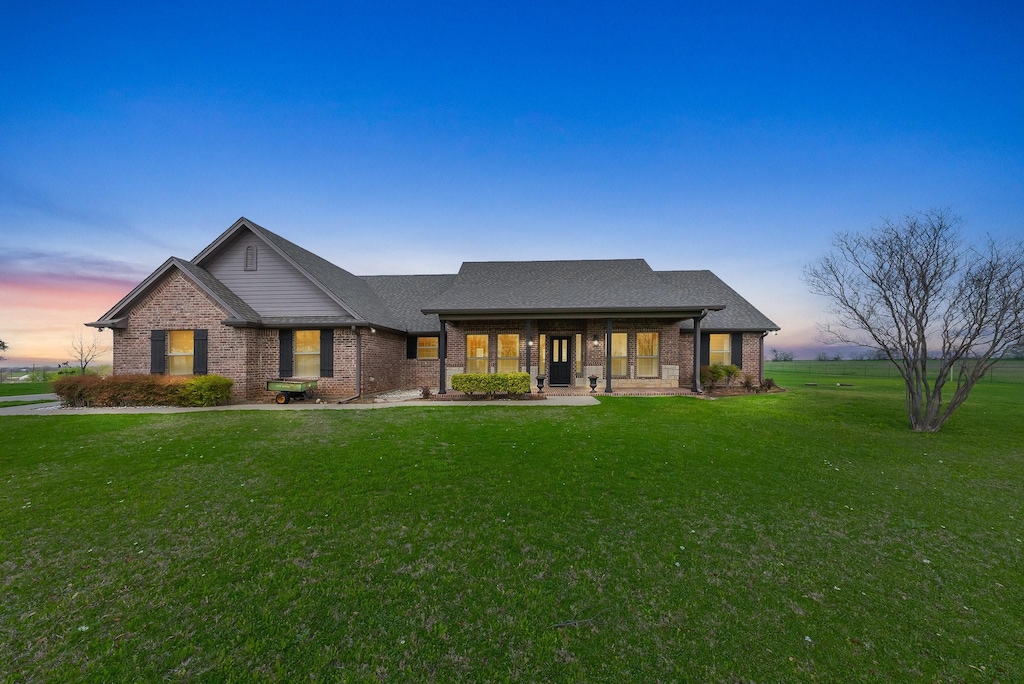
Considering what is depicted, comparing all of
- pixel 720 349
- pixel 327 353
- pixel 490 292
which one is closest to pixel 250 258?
pixel 327 353

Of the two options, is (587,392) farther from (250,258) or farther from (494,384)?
(250,258)

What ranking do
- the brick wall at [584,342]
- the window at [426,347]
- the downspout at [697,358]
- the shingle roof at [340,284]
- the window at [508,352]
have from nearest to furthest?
the shingle roof at [340,284] → the downspout at [697,358] → the brick wall at [584,342] → the window at [508,352] → the window at [426,347]

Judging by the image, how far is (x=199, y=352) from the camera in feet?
45.8

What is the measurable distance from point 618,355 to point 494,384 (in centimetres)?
665

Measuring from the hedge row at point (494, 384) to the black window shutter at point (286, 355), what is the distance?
7012 millimetres

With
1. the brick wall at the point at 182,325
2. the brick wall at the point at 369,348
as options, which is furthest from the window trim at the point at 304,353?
the brick wall at the point at 182,325

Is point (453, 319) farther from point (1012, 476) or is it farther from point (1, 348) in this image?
point (1, 348)

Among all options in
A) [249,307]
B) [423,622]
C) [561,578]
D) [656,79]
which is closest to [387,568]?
[423,622]

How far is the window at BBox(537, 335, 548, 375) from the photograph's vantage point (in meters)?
17.4

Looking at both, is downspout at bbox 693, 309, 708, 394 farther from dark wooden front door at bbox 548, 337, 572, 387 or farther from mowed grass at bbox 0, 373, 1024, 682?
mowed grass at bbox 0, 373, 1024, 682

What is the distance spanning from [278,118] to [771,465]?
29.4 meters

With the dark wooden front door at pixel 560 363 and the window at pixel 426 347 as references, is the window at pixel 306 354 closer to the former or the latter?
the window at pixel 426 347

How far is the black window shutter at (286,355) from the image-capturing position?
15.0 meters

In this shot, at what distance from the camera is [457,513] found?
469cm
